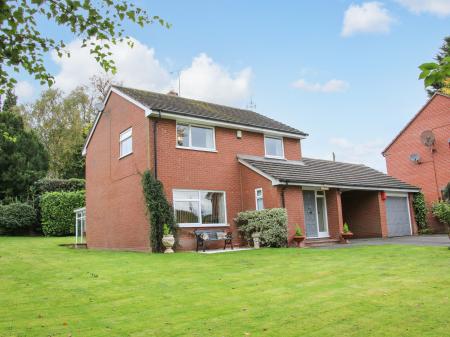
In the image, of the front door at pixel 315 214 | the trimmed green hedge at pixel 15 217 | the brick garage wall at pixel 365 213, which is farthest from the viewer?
the trimmed green hedge at pixel 15 217

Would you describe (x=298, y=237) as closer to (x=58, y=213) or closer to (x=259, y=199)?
(x=259, y=199)

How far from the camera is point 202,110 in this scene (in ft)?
70.5

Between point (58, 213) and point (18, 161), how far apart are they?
26.1 feet

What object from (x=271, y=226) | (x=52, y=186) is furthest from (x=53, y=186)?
(x=271, y=226)

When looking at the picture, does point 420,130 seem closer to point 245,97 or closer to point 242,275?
point 245,97

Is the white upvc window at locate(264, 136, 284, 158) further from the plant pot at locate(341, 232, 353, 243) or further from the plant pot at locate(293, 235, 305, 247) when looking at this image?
the plant pot at locate(293, 235, 305, 247)

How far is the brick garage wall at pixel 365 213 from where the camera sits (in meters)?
23.3

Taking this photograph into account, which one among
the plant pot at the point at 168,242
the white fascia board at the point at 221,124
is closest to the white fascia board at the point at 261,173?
the white fascia board at the point at 221,124

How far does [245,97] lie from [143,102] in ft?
39.7

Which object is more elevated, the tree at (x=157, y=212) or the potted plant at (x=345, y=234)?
the tree at (x=157, y=212)

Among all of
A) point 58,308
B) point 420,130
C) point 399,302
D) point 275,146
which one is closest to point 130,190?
point 275,146

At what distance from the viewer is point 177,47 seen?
1198cm

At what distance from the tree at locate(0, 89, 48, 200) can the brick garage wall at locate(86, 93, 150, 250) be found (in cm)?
1249

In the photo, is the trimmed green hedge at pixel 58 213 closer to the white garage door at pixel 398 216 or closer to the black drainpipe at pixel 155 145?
the black drainpipe at pixel 155 145
